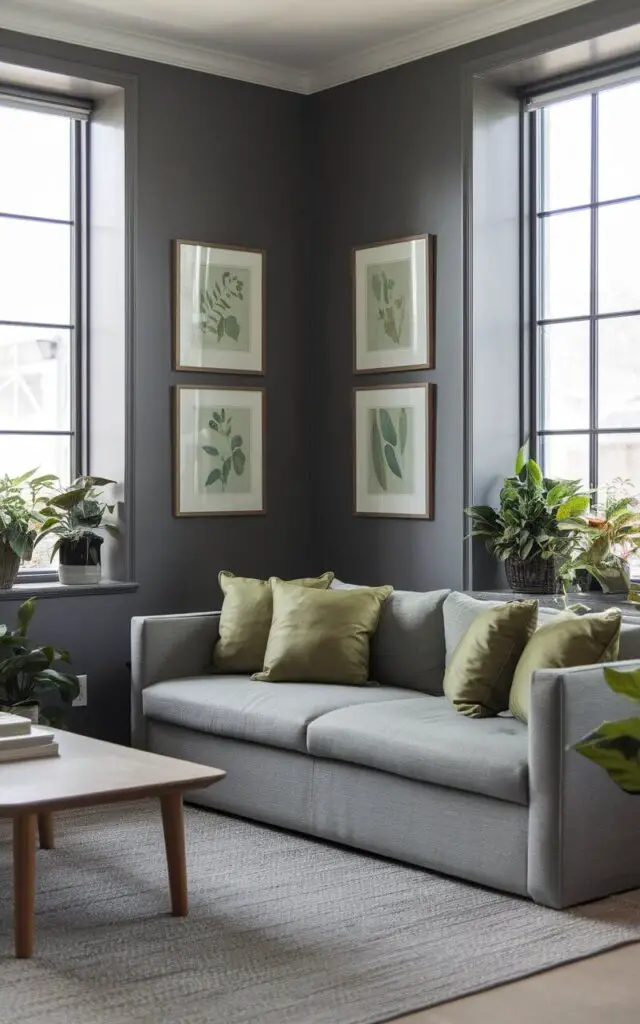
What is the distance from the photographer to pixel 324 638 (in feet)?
15.3

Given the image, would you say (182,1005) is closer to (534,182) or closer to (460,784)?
(460,784)

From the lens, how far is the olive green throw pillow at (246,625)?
4887mm

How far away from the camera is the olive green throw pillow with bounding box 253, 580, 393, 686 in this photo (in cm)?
466

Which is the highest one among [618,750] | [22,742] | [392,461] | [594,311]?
[594,311]

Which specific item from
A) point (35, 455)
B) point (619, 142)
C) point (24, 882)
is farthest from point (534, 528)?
point (24, 882)

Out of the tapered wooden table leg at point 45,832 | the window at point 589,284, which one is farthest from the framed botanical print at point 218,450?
the tapered wooden table leg at point 45,832

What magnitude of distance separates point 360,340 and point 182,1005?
10.8 feet

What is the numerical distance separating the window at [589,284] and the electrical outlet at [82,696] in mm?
2013

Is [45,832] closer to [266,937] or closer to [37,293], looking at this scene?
[266,937]

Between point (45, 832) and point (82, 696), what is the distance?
1115 millimetres

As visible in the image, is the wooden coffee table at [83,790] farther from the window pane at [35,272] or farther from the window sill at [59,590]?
the window pane at [35,272]

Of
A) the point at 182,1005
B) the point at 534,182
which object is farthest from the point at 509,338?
the point at 182,1005

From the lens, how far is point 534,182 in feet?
17.2

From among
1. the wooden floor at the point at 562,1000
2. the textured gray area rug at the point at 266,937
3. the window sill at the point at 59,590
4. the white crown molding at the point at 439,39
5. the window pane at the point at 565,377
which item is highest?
the white crown molding at the point at 439,39
